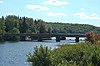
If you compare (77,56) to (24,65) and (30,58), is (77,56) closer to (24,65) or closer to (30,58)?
(30,58)

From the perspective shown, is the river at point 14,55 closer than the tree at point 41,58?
No

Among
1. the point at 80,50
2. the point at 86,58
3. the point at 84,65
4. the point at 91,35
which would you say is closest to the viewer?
the point at 84,65

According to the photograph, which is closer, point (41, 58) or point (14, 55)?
point (41, 58)

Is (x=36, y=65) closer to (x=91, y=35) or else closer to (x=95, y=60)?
(x=95, y=60)

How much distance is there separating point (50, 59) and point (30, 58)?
8.57 feet

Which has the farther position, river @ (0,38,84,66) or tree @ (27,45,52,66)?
river @ (0,38,84,66)

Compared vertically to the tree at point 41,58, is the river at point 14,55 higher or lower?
lower

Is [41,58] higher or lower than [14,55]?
higher

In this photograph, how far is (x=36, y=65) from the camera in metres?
42.8

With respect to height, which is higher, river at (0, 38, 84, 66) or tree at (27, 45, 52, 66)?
tree at (27, 45, 52, 66)

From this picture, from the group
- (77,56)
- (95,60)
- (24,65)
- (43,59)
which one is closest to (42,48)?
(43,59)

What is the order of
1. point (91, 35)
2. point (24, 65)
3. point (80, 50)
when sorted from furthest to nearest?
point (91, 35) → point (24, 65) → point (80, 50)

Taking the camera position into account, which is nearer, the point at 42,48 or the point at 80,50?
the point at 42,48

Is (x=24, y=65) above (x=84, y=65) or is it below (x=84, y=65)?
below
